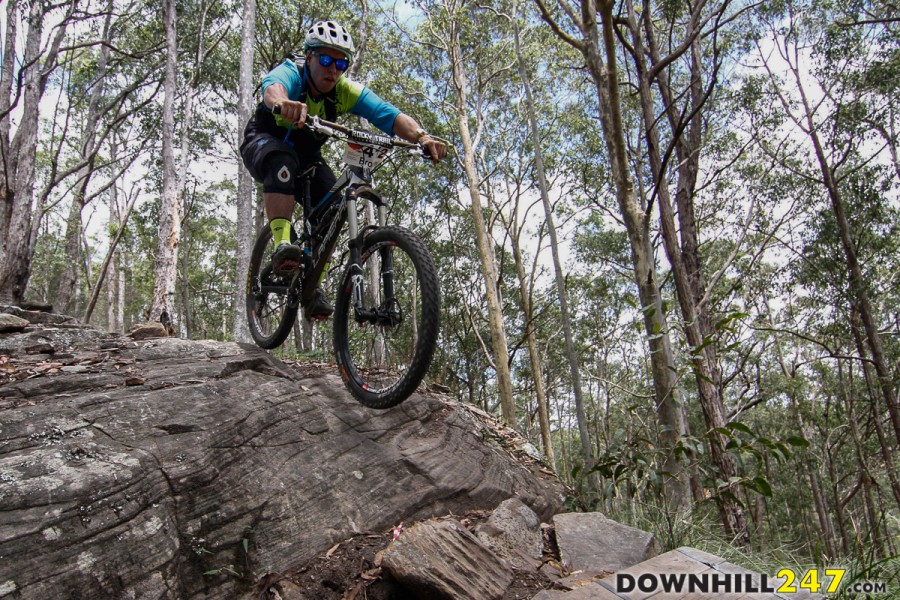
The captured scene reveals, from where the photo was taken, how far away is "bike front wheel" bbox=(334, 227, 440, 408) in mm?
3057

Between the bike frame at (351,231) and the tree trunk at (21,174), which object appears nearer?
the bike frame at (351,231)

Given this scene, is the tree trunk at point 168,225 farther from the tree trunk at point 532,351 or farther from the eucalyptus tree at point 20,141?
the tree trunk at point 532,351

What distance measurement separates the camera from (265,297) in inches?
197

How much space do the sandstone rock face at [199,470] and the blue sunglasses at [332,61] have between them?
6.96 ft

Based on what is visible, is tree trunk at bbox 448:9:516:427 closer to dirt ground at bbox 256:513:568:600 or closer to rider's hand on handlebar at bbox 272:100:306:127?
dirt ground at bbox 256:513:568:600

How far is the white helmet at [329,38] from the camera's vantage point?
345 centimetres

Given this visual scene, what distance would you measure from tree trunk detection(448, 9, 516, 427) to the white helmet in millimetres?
8863

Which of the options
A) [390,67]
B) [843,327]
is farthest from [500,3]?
[843,327]

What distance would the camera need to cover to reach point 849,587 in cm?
227

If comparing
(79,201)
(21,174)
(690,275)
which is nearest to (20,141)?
(21,174)

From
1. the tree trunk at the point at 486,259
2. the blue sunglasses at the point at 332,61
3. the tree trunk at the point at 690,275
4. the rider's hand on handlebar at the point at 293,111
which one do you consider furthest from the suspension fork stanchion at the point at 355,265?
the tree trunk at the point at 486,259

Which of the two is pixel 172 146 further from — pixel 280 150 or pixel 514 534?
pixel 514 534

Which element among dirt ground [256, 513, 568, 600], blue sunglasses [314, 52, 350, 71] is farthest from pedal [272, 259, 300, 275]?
dirt ground [256, 513, 568, 600]

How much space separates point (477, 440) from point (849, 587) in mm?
2359
